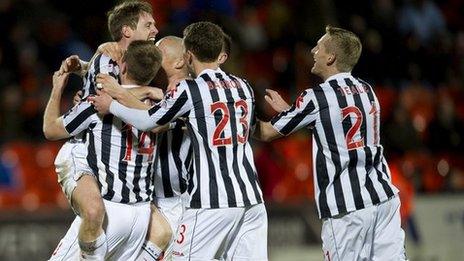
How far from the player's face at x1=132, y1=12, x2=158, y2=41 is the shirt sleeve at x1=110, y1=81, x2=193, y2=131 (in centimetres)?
67

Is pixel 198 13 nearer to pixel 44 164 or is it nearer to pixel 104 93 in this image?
pixel 44 164

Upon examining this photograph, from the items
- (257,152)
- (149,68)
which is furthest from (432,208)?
(149,68)

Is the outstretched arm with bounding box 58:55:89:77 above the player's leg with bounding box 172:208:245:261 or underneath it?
above

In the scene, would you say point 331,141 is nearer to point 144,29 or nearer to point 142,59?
point 142,59

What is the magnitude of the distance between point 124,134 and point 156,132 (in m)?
0.21

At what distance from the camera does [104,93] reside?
695 centimetres

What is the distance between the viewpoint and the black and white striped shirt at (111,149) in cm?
709

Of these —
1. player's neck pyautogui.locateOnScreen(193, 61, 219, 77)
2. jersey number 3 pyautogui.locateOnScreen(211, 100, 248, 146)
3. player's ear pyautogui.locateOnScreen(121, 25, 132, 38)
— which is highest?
player's ear pyautogui.locateOnScreen(121, 25, 132, 38)

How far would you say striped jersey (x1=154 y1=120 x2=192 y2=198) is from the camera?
741 centimetres

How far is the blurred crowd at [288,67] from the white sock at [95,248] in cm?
486

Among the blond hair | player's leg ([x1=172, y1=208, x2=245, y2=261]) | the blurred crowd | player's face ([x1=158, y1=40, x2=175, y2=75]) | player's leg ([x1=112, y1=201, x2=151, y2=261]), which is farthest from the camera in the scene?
the blurred crowd

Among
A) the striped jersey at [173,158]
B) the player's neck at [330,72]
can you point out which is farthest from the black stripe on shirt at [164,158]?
the player's neck at [330,72]

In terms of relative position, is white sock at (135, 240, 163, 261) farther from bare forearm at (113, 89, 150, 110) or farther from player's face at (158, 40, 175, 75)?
player's face at (158, 40, 175, 75)

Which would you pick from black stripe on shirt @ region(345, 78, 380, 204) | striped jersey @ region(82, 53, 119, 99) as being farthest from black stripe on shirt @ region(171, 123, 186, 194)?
black stripe on shirt @ region(345, 78, 380, 204)
